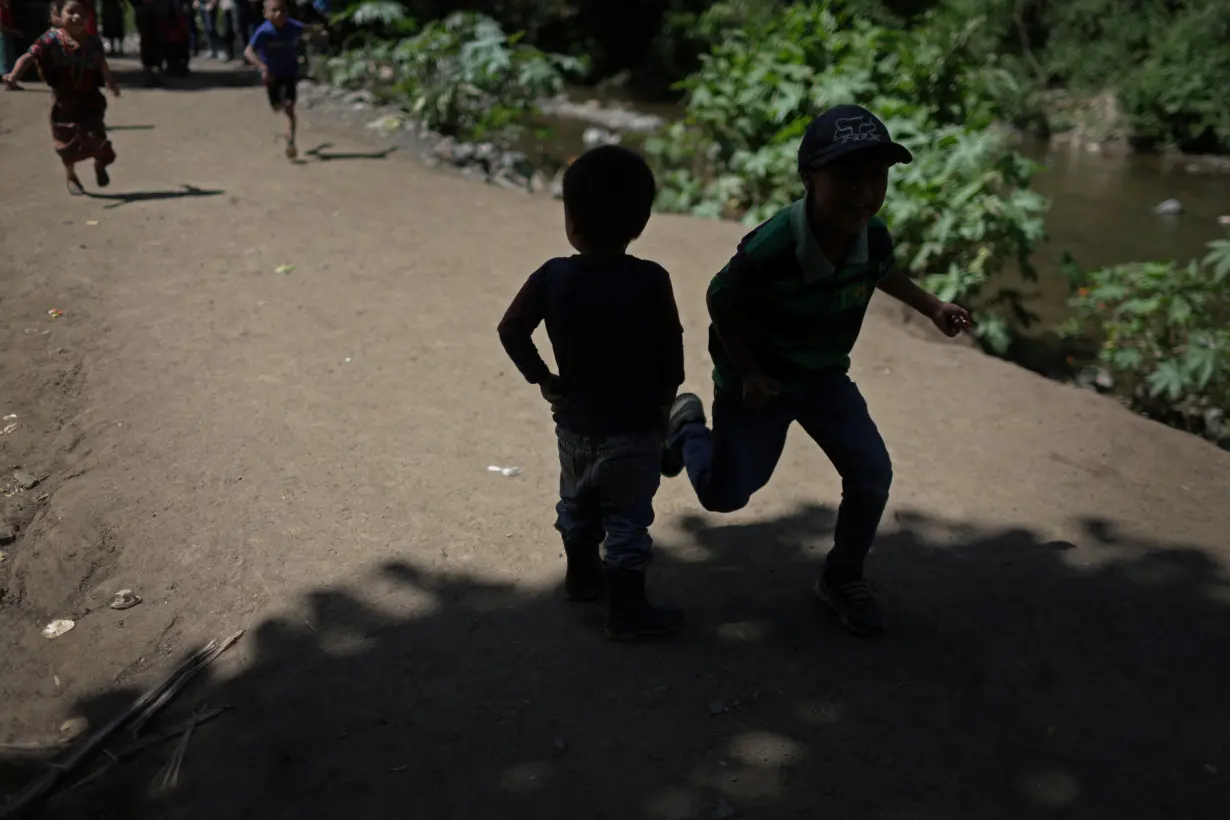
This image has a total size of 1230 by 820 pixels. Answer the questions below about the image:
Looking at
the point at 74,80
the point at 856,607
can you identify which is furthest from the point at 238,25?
the point at 856,607

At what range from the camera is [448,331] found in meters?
5.82

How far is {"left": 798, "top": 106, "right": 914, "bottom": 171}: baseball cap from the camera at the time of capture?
105 inches

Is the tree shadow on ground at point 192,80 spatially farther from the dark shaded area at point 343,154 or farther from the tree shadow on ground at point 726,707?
the tree shadow on ground at point 726,707

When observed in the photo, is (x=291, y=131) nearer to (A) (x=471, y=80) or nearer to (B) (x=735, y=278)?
(A) (x=471, y=80)

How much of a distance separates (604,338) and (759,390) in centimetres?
42

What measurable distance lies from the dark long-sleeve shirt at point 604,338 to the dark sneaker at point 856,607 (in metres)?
0.77

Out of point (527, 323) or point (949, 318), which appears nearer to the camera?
point (527, 323)

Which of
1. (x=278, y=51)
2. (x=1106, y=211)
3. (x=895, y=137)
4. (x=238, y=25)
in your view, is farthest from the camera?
(x=238, y=25)

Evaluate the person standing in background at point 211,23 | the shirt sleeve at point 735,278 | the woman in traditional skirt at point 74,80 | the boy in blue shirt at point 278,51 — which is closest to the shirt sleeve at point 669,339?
the shirt sleeve at point 735,278

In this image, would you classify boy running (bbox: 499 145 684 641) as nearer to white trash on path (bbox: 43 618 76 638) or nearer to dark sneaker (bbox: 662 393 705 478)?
dark sneaker (bbox: 662 393 705 478)

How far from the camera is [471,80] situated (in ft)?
35.4

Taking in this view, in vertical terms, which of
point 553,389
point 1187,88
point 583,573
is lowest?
point 1187,88

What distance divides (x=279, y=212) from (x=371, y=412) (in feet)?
12.1

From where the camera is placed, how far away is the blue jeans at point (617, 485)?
289 centimetres
